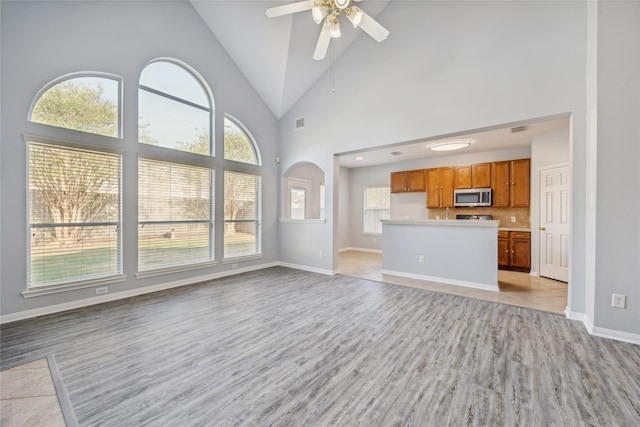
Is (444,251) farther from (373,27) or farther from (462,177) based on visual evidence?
(373,27)

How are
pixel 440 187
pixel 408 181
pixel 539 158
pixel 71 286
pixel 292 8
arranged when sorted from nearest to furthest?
pixel 292 8, pixel 71 286, pixel 539 158, pixel 440 187, pixel 408 181

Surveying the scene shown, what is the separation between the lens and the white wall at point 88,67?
292 cm

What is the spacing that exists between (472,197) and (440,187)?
2.65ft

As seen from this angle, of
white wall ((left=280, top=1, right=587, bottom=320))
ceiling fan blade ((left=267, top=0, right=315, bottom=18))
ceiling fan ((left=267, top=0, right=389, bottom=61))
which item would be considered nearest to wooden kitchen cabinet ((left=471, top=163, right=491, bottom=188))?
white wall ((left=280, top=1, right=587, bottom=320))

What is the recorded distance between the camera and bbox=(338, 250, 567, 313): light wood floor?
12.0 feet

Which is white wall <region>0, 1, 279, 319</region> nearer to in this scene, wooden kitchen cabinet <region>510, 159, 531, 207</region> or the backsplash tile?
the backsplash tile

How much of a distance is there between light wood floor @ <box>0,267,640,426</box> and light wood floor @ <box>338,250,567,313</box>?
15.0 inches

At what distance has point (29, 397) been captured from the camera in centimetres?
176

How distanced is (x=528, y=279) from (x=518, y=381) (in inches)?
155

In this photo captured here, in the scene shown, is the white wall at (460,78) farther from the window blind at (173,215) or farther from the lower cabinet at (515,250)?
the lower cabinet at (515,250)

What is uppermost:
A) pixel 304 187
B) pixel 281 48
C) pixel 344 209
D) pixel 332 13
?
pixel 281 48

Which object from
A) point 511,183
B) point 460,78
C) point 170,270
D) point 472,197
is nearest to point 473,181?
point 472,197

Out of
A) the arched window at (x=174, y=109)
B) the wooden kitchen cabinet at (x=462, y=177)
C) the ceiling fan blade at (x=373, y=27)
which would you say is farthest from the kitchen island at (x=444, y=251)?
the arched window at (x=174, y=109)

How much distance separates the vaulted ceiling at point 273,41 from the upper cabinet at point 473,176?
157 inches
